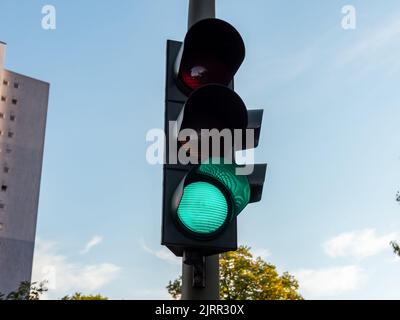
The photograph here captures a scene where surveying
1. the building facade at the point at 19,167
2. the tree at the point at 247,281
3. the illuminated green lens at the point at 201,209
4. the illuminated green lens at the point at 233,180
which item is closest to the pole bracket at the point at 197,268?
the illuminated green lens at the point at 201,209

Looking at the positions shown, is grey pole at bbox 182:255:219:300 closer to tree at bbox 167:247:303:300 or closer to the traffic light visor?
the traffic light visor

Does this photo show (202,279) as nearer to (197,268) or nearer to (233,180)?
(197,268)

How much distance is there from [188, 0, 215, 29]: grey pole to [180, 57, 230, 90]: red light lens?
33 cm

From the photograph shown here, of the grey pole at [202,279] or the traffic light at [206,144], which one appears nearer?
the traffic light at [206,144]

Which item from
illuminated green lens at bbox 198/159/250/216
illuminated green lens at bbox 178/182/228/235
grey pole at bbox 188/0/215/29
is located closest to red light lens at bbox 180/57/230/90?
grey pole at bbox 188/0/215/29

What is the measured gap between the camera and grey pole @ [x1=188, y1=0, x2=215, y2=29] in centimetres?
346

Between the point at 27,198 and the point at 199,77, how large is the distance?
79818mm

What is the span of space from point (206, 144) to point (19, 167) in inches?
3176

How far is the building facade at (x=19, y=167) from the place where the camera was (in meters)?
75.0

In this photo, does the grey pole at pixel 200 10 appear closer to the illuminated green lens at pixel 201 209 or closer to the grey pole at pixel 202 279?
the illuminated green lens at pixel 201 209

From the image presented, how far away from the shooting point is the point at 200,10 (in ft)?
11.4

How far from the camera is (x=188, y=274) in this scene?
301cm

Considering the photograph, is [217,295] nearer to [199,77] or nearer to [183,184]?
[183,184]

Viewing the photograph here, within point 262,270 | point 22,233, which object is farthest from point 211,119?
point 22,233
